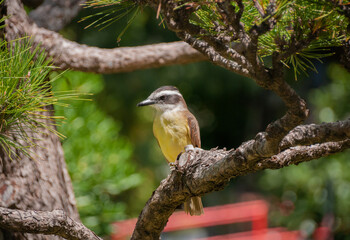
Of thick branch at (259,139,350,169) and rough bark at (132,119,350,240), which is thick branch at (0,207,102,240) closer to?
rough bark at (132,119,350,240)

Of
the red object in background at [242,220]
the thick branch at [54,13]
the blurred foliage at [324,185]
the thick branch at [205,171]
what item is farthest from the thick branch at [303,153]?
the red object in background at [242,220]

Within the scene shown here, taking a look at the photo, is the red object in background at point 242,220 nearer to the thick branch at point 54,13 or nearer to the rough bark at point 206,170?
the thick branch at point 54,13

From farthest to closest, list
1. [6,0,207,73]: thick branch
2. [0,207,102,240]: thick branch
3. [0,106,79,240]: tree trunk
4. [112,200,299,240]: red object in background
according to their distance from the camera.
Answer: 1. [112,200,299,240]: red object in background
2. [6,0,207,73]: thick branch
3. [0,106,79,240]: tree trunk
4. [0,207,102,240]: thick branch

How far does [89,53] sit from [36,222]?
1.11 metres

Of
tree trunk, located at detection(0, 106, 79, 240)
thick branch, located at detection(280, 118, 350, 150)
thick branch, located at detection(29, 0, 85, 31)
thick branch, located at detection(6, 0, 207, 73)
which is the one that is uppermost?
thick branch, located at detection(29, 0, 85, 31)

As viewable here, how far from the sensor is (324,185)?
478 centimetres

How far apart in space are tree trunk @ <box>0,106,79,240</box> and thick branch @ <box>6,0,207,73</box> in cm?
37

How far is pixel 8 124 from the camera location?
1.96 m

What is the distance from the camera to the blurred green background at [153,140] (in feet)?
11.3

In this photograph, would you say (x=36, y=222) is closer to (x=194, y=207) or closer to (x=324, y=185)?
(x=194, y=207)

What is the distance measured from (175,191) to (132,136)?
521 cm

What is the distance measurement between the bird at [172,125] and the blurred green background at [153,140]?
243 mm

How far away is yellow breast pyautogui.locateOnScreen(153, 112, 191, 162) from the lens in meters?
3.60

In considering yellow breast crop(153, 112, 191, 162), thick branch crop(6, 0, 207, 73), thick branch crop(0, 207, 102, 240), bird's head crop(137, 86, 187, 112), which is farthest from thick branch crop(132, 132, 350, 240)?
bird's head crop(137, 86, 187, 112)
